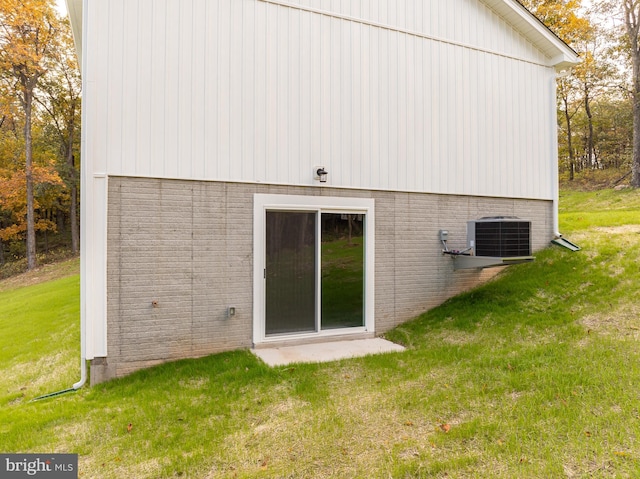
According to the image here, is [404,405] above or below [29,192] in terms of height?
below

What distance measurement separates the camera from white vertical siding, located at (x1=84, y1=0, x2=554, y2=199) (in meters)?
5.12

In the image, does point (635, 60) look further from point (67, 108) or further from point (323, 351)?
point (67, 108)

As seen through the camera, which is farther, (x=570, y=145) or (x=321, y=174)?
(x=570, y=145)

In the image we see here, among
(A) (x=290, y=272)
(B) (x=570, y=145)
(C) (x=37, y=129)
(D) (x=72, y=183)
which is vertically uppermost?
(C) (x=37, y=129)

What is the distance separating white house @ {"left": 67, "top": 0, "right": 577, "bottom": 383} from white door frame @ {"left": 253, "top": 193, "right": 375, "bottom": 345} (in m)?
0.02

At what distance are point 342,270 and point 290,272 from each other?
883 millimetres

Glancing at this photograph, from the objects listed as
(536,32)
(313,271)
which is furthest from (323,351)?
(536,32)

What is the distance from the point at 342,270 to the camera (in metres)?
6.22

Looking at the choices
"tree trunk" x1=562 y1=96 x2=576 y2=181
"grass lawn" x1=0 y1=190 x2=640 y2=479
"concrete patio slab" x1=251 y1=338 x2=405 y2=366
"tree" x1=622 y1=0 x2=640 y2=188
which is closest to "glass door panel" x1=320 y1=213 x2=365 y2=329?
"concrete patio slab" x1=251 y1=338 x2=405 y2=366

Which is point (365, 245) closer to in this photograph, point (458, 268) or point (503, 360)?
point (458, 268)

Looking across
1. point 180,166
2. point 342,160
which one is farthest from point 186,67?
point 342,160

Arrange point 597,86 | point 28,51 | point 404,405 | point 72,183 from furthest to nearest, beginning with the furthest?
point 72,183 → point 597,86 → point 28,51 → point 404,405

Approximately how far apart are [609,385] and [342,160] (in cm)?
438

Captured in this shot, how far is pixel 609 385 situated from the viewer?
3615 mm
